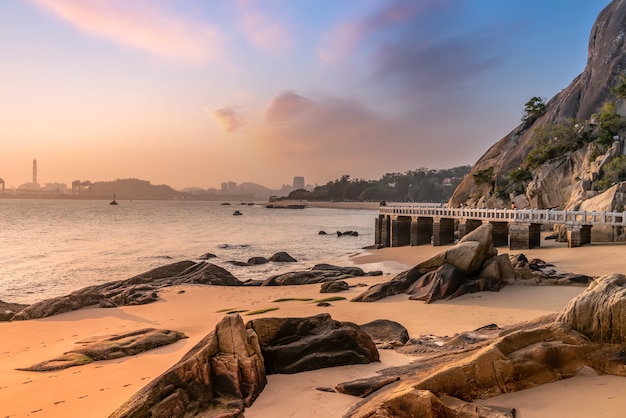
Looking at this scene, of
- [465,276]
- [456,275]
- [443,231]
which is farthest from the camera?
[443,231]

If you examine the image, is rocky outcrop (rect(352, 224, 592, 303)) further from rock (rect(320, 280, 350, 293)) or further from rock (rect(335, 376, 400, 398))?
rock (rect(335, 376, 400, 398))

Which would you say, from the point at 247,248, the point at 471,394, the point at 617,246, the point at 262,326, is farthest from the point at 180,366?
the point at 247,248

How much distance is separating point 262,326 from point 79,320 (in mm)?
10818

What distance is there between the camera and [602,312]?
576 cm

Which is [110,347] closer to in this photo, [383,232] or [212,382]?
[212,382]

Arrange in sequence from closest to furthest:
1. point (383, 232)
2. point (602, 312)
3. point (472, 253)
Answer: point (602, 312)
point (472, 253)
point (383, 232)

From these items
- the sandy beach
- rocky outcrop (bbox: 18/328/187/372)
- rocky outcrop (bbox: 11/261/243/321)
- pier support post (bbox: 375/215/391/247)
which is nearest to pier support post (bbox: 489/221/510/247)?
the sandy beach

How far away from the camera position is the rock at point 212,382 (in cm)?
547

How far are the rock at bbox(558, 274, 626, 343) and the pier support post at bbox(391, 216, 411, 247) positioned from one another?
37993mm

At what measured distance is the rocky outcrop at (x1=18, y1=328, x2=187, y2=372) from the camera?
9.32m

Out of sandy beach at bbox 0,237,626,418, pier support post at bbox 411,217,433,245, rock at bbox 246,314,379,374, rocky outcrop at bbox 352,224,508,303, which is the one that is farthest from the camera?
pier support post at bbox 411,217,433,245

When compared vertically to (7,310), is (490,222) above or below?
above

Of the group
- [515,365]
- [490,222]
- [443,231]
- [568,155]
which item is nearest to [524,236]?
[490,222]

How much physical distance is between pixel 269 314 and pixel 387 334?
565 cm
